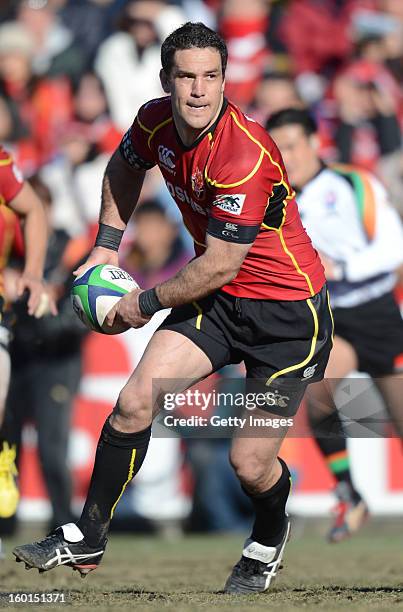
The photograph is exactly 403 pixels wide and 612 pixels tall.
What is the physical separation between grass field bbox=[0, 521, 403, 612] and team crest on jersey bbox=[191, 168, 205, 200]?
1.94 meters

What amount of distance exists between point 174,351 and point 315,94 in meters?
7.51

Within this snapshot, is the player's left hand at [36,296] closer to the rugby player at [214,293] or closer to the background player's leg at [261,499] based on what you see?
the rugby player at [214,293]

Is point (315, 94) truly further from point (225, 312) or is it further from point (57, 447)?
point (225, 312)

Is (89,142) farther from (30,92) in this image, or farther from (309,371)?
(309,371)

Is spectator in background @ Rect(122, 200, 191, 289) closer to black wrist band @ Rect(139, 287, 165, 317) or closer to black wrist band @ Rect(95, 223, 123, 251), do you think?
black wrist band @ Rect(95, 223, 123, 251)

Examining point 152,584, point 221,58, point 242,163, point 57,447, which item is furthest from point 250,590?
point 57,447

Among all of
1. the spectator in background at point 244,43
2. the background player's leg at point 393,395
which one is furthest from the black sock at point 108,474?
the spectator in background at point 244,43

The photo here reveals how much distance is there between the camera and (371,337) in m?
8.36

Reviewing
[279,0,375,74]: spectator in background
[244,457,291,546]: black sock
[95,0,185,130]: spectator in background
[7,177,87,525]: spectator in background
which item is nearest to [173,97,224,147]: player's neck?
[244,457,291,546]: black sock

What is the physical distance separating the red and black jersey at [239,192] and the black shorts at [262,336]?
0.22 ft

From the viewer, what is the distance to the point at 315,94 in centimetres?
1277

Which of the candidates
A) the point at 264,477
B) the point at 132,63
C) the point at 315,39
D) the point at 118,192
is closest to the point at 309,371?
the point at 264,477

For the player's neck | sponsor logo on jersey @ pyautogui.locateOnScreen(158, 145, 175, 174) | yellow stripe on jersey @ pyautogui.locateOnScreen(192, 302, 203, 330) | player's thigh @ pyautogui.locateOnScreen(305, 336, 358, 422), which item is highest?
the player's neck

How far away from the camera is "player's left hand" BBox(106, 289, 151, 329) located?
5660 mm
